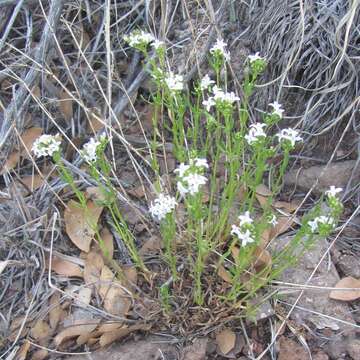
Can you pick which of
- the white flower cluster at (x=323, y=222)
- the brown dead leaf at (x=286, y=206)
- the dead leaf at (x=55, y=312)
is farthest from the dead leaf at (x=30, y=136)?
the white flower cluster at (x=323, y=222)

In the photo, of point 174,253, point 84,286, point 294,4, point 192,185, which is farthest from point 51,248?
point 294,4

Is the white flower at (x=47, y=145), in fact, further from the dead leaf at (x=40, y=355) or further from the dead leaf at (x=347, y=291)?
the dead leaf at (x=347, y=291)

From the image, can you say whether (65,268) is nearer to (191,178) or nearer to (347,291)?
(191,178)

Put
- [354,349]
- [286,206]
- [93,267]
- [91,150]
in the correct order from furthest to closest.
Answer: [286,206]
[93,267]
[354,349]
[91,150]

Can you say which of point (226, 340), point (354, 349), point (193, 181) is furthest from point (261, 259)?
point (193, 181)

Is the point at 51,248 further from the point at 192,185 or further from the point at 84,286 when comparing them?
the point at 192,185

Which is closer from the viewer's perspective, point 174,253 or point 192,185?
point 192,185
